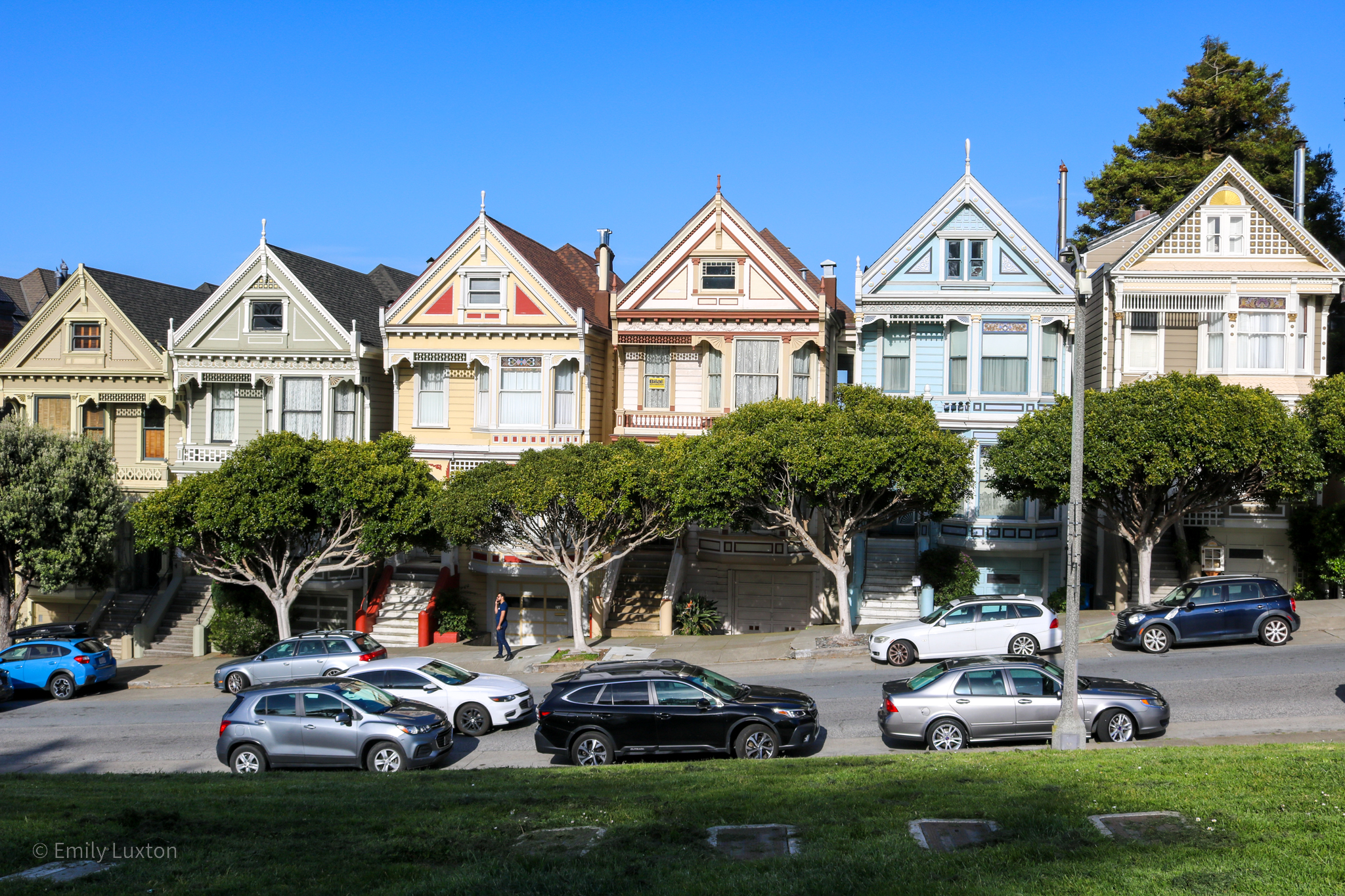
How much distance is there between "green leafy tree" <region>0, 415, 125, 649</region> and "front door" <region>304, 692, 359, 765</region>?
18.2 meters

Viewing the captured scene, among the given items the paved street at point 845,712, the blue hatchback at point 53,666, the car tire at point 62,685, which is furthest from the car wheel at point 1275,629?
the car tire at point 62,685

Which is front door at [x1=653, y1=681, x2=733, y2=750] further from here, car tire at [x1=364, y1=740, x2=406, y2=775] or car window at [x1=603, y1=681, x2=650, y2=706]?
car tire at [x1=364, y1=740, x2=406, y2=775]

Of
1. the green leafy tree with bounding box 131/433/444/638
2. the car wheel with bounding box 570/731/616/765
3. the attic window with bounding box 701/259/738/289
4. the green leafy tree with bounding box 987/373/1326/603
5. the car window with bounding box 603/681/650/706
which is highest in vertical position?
the attic window with bounding box 701/259/738/289

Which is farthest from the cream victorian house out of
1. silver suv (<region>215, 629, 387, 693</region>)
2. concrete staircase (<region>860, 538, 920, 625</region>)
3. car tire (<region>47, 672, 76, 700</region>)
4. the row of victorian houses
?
car tire (<region>47, 672, 76, 700</region>)

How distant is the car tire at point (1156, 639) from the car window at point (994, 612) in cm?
315

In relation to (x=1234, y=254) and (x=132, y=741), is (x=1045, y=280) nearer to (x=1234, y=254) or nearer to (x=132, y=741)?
(x=1234, y=254)

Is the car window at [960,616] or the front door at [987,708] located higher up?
the car window at [960,616]

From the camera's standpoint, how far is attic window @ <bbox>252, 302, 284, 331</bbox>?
35625mm

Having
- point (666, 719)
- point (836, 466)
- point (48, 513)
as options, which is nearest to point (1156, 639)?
point (836, 466)

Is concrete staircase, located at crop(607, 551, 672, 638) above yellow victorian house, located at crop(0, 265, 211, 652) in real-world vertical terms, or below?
below

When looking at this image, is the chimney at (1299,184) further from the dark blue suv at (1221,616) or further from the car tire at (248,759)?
the car tire at (248,759)

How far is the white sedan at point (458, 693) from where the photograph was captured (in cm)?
2080

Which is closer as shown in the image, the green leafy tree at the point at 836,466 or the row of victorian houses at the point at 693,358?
the green leafy tree at the point at 836,466

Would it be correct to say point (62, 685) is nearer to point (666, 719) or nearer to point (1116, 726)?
point (666, 719)
